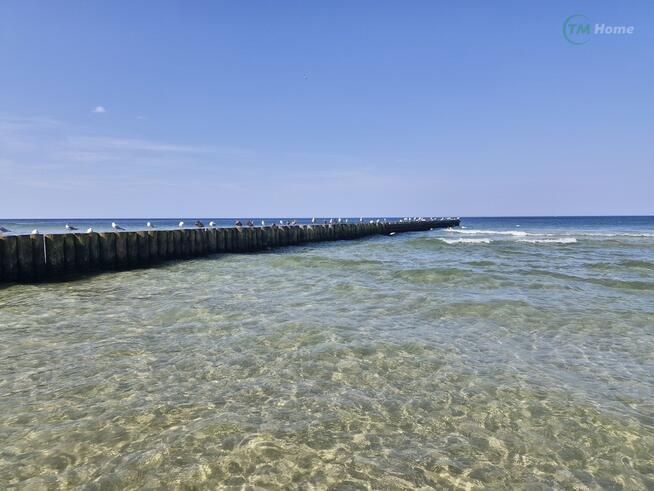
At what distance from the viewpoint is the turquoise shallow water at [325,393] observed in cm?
366

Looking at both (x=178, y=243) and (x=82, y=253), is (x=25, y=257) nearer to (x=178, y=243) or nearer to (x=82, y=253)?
(x=82, y=253)

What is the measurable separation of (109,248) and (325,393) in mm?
14727

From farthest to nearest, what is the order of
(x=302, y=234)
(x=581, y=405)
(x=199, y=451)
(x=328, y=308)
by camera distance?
(x=302, y=234)
(x=328, y=308)
(x=581, y=405)
(x=199, y=451)

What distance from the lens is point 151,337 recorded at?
737 centimetres

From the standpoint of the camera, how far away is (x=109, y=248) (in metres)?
17.2

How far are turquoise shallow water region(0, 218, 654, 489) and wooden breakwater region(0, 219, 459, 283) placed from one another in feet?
11.9

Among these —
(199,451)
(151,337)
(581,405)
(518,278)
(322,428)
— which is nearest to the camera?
(199,451)

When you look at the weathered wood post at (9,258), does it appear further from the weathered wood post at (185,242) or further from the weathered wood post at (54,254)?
the weathered wood post at (185,242)

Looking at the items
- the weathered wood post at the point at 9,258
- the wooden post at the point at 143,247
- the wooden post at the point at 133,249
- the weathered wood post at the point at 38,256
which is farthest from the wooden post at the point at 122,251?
the weathered wood post at the point at 9,258

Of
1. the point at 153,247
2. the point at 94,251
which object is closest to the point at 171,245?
the point at 153,247

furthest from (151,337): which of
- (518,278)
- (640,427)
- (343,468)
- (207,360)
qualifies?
(518,278)

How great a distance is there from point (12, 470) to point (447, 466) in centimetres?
352

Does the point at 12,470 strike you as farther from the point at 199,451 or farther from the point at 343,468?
the point at 343,468

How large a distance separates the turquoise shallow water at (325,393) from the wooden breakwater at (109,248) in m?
3.61
